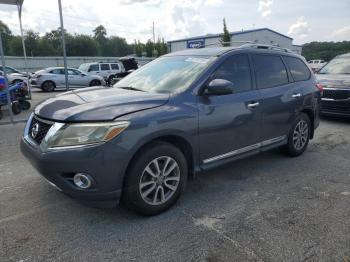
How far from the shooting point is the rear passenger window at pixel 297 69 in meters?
5.16

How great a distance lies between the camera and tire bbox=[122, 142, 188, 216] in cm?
306

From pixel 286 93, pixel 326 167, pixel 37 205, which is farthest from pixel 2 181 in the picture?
pixel 326 167

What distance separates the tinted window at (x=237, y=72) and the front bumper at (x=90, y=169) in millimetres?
1707

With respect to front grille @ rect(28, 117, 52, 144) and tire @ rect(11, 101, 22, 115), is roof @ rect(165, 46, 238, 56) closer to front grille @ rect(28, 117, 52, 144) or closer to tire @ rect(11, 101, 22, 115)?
front grille @ rect(28, 117, 52, 144)

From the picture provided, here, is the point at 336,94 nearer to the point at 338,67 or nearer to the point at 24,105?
the point at 338,67

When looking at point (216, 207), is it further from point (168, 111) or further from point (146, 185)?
point (168, 111)

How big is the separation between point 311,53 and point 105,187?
76158 millimetres

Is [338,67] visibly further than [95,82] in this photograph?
No

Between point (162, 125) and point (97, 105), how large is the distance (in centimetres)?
67

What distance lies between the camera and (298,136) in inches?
210

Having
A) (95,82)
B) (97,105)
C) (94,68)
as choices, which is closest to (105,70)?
(94,68)

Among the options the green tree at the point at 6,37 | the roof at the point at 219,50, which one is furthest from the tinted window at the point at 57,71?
the green tree at the point at 6,37

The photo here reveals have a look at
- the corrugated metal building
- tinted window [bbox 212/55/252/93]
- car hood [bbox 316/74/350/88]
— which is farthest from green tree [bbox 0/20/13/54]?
tinted window [bbox 212/55/252/93]

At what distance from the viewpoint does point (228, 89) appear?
3.67 metres
